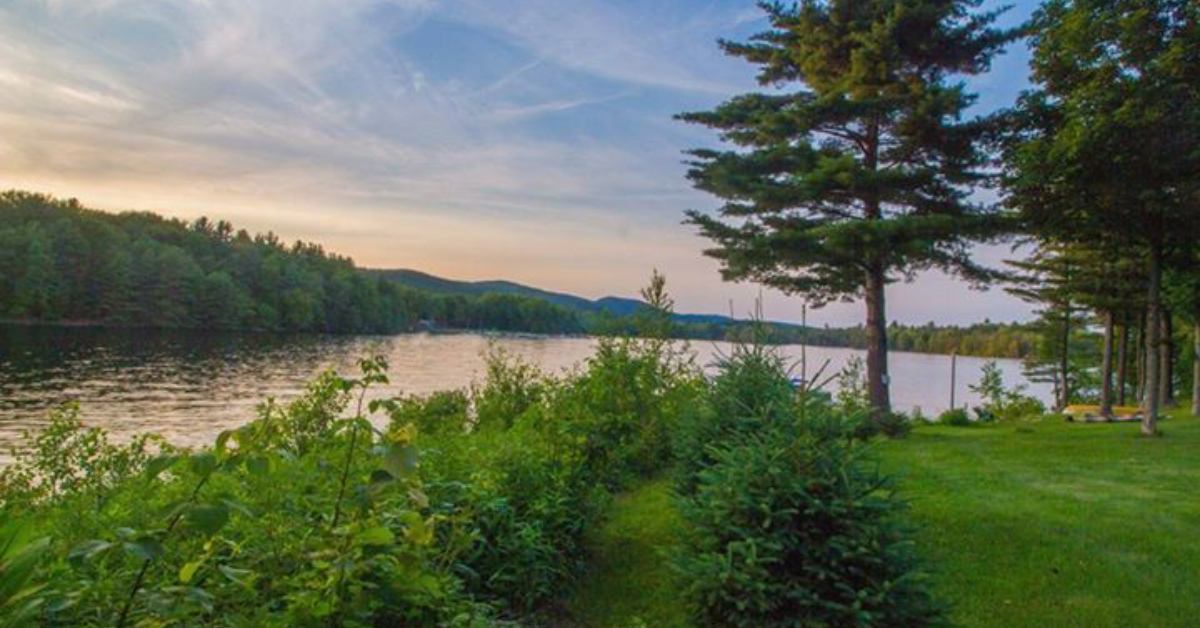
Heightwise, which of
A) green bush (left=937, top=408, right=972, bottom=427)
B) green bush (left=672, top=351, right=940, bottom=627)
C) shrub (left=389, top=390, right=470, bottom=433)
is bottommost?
green bush (left=937, top=408, right=972, bottom=427)

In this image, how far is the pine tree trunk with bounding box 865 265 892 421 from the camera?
14438mm

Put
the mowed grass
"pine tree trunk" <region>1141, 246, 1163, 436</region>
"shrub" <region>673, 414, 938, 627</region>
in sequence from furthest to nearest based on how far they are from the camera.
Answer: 1. "pine tree trunk" <region>1141, 246, 1163, 436</region>
2. the mowed grass
3. "shrub" <region>673, 414, 938, 627</region>

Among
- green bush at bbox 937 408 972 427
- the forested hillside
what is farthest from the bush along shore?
the forested hillside

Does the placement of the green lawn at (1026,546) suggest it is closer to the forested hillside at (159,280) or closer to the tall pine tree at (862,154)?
the tall pine tree at (862,154)

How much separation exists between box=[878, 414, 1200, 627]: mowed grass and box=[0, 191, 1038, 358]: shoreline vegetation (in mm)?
26596

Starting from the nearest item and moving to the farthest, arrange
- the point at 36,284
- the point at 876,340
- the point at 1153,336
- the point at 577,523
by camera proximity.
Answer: the point at 577,523 < the point at 1153,336 < the point at 876,340 < the point at 36,284

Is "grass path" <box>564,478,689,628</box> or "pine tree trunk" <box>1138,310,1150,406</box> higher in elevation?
"pine tree trunk" <box>1138,310,1150,406</box>

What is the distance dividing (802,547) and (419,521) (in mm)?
2686

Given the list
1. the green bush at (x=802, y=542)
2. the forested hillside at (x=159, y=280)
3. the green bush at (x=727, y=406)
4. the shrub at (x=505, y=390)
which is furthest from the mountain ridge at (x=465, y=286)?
the green bush at (x=802, y=542)

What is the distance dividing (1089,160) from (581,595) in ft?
39.5

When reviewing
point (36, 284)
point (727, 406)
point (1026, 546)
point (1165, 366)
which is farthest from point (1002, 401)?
point (36, 284)

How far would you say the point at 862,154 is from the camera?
1463 centimetres

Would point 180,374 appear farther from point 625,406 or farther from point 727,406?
point 727,406

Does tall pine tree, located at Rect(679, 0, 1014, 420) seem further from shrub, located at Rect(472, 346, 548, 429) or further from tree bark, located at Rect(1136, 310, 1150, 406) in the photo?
tree bark, located at Rect(1136, 310, 1150, 406)
